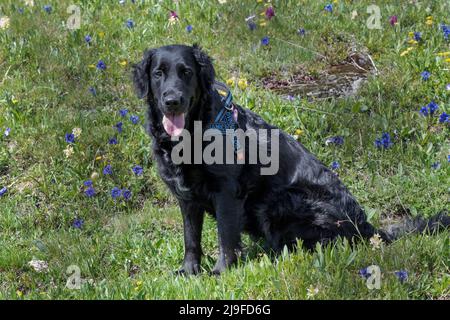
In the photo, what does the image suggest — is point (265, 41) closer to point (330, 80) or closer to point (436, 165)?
point (330, 80)

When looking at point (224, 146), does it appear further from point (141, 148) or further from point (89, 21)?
point (89, 21)

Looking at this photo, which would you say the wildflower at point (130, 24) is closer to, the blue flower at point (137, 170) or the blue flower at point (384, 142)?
the blue flower at point (137, 170)

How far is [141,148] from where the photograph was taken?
662 centimetres

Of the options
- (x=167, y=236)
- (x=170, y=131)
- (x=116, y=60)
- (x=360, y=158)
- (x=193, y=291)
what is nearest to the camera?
(x=193, y=291)

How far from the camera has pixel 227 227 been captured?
5039 millimetres

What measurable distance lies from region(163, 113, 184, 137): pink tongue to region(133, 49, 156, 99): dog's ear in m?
0.33

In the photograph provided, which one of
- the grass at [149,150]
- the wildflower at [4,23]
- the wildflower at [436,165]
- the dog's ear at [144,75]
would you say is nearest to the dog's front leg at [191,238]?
the grass at [149,150]

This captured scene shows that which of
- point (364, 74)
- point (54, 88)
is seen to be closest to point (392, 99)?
point (364, 74)

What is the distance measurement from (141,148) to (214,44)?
168 centimetres

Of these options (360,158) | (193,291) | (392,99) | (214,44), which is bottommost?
(193,291)

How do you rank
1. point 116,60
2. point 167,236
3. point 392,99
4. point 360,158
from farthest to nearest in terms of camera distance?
point 116,60 < point 392,99 < point 360,158 < point 167,236

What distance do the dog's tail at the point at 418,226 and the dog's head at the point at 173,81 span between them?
1662 millimetres

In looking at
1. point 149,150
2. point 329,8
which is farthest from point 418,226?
point 329,8

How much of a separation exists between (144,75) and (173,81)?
12.7 inches
